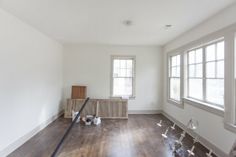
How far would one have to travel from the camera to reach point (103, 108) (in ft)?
18.8

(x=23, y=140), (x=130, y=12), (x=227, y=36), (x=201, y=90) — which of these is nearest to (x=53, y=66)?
(x=23, y=140)

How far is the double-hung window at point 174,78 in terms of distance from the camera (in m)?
5.09

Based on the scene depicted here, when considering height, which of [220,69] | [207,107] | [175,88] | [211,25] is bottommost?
[207,107]

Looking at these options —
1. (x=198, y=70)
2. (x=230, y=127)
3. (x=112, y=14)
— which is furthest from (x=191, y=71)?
(x=112, y=14)

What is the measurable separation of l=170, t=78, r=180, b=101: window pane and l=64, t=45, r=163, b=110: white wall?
2.41 feet

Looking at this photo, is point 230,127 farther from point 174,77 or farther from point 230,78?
point 174,77

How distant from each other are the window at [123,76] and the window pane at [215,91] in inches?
121

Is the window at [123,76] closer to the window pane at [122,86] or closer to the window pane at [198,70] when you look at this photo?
the window pane at [122,86]

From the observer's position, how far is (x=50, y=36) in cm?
487

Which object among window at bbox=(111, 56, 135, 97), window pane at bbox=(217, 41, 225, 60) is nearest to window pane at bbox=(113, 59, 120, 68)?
window at bbox=(111, 56, 135, 97)

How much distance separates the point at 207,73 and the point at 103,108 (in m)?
3.37

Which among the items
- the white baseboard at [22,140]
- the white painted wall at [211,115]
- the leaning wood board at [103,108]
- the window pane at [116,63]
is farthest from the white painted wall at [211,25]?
the white baseboard at [22,140]

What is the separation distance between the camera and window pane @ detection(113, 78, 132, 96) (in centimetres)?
633

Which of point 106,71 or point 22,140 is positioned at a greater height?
point 106,71
